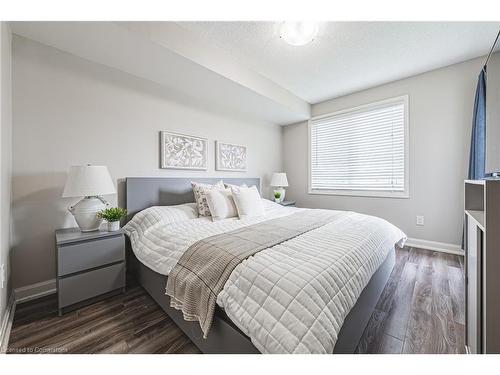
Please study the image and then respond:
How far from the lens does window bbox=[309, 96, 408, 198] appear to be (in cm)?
308

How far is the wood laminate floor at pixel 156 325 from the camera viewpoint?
125cm

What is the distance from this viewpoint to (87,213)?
70.4 inches

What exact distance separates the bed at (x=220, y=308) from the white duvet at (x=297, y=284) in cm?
2

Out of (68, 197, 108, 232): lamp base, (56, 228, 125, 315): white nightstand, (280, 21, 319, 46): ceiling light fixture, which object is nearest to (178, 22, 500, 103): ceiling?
(280, 21, 319, 46): ceiling light fixture

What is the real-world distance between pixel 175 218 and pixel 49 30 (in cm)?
182

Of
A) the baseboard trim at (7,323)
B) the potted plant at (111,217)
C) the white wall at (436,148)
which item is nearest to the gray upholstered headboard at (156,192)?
the potted plant at (111,217)

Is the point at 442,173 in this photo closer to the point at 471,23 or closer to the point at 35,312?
the point at 471,23

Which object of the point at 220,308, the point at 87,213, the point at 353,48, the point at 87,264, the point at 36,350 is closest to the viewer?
the point at 220,308

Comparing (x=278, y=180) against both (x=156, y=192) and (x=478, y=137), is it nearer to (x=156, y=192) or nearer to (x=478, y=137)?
(x=156, y=192)

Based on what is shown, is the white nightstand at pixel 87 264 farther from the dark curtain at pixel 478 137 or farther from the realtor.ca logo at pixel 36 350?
the dark curtain at pixel 478 137

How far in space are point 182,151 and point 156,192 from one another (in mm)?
642

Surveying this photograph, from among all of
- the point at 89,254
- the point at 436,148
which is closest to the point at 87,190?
the point at 89,254
